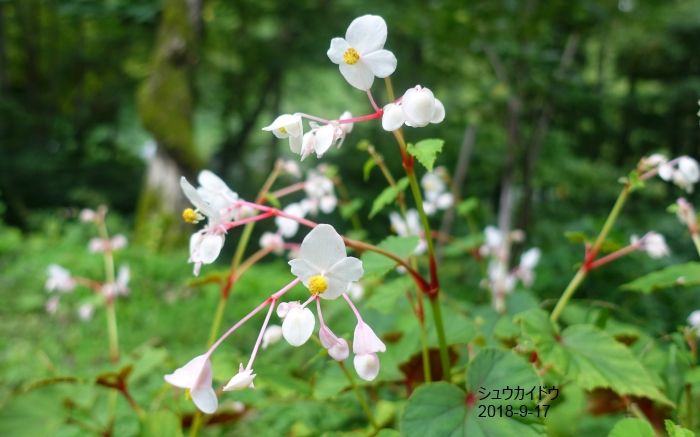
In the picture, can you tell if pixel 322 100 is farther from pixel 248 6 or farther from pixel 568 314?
pixel 568 314

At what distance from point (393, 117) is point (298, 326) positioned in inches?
7.7

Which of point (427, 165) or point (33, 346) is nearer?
point (427, 165)

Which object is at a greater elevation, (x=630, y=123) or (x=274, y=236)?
(x=274, y=236)

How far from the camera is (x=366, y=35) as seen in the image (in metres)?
0.48

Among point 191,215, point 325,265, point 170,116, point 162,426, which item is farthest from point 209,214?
point 170,116

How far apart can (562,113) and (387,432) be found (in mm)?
3211

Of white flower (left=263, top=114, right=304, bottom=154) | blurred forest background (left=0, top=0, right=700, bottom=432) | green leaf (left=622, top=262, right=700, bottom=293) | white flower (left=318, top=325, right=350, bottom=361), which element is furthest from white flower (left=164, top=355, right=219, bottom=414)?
blurred forest background (left=0, top=0, right=700, bottom=432)

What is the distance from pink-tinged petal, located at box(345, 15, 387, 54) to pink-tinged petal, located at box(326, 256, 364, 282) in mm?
197

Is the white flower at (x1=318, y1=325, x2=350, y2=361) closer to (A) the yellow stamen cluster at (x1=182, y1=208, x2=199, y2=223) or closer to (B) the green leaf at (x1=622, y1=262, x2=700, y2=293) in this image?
(A) the yellow stamen cluster at (x1=182, y1=208, x2=199, y2=223)

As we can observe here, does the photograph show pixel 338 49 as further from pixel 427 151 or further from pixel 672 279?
pixel 672 279

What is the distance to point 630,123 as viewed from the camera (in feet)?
13.5

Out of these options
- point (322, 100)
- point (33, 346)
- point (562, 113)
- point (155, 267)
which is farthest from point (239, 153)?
point (33, 346)

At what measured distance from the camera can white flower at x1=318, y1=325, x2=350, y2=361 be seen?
0.44m

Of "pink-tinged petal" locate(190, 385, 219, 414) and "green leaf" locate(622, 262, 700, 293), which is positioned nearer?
"pink-tinged petal" locate(190, 385, 219, 414)
